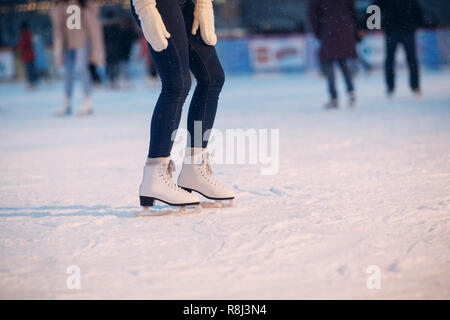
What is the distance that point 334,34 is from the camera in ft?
20.8

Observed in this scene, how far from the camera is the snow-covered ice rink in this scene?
4.95 feet

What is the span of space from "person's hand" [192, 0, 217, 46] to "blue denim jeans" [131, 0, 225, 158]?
1.0 inches

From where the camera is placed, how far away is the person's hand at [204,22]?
88.2 inches

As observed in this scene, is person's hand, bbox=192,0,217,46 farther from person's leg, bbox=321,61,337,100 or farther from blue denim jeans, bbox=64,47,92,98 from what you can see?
blue denim jeans, bbox=64,47,92,98

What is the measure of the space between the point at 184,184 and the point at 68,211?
47 centimetres

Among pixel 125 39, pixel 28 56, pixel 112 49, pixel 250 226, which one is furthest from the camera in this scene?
pixel 28 56

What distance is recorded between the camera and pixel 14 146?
14.6ft

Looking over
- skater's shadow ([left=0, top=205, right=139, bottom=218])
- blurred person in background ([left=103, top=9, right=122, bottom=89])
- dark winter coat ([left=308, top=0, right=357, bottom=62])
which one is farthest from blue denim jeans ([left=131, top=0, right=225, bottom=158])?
blurred person in background ([left=103, top=9, right=122, bottom=89])

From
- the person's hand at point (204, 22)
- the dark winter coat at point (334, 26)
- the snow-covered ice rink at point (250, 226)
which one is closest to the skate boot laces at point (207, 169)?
the snow-covered ice rink at point (250, 226)

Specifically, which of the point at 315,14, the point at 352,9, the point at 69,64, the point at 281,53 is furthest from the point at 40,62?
the point at 352,9

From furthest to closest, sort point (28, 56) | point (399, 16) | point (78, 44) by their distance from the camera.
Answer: point (28, 56)
point (399, 16)
point (78, 44)

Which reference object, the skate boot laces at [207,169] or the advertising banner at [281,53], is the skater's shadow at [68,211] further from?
the advertising banner at [281,53]

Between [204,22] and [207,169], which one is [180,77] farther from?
[207,169]

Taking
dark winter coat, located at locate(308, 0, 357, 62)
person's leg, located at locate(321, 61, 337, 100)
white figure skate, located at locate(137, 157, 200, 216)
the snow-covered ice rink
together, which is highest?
dark winter coat, located at locate(308, 0, 357, 62)
